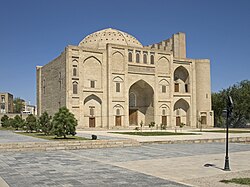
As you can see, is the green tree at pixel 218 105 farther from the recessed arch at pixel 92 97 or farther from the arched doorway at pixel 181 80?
the recessed arch at pixel 92 97

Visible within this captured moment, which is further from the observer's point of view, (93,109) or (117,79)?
(117,79)

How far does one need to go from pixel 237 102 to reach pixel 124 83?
1864 cm

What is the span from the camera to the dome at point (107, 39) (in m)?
44.6

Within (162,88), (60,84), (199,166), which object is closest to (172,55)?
(162,88)

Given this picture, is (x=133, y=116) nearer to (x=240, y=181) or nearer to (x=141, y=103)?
(x=141, y=103)

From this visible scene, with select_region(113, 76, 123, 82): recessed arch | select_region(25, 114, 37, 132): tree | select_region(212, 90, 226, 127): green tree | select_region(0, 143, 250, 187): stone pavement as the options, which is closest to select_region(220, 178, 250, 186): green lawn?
select_region(0, 143, 250, 187): stone pavement

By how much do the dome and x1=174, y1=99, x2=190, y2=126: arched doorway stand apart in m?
11.1

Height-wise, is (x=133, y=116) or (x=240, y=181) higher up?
(x=133, y=116)

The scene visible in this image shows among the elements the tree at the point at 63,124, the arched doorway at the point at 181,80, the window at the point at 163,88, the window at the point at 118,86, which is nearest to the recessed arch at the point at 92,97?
the window at the point at 118,86

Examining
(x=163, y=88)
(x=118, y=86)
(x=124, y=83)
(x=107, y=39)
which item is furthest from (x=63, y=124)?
(x=107, y=39)

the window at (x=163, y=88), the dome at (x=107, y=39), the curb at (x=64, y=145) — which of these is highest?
the dome at (x=107, y=39)

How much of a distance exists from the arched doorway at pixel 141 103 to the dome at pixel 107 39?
6.60 meters

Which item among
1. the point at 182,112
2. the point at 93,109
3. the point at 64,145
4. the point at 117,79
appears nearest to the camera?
the point at 64,145

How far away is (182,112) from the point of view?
45.9 m
